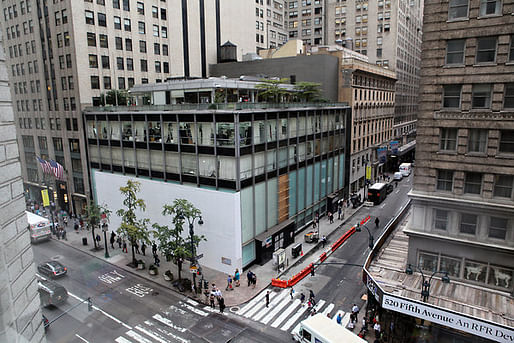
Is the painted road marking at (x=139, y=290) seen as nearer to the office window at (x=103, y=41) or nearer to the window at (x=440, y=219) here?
the window at (x=440, y=219)

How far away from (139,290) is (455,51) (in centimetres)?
2856

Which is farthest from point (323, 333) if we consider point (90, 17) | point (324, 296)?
point (90, 17)

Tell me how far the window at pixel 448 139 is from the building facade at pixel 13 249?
2277 cm

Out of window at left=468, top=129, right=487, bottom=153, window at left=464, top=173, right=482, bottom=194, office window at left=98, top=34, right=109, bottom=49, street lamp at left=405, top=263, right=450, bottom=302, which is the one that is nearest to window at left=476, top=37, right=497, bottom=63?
window at left=468, top=129, right=487, bottom=153

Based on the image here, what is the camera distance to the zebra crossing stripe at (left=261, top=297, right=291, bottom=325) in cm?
→ 2430

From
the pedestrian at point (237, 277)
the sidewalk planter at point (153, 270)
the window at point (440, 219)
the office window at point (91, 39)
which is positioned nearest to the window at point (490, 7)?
the window at point (440, 219)

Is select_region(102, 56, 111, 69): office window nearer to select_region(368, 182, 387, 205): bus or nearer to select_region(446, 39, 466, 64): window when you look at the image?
select_region(446, 39, 466, 64): window

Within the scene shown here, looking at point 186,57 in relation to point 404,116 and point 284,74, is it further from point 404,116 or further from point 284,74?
point 404,116

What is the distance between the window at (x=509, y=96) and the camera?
1950 centimetres

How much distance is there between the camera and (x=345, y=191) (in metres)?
52.6

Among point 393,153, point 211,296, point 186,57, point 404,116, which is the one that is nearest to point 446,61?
point 211,296

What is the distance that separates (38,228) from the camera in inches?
1448

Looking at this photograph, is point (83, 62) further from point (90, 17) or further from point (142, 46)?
point (142, 46)

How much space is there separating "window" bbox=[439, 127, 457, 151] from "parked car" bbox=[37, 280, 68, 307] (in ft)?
93.2
